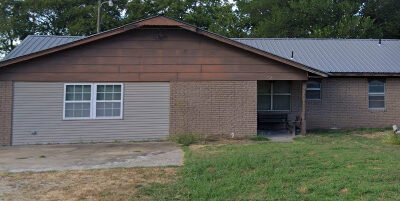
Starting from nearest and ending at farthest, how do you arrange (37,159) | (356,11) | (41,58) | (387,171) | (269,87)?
(387,171) → (37,159) → (41,58) → (269,87) → (356,11)

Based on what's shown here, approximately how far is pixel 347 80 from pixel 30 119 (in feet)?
42.9

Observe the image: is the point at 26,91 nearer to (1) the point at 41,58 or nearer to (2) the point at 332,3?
(1) the point at 41,58

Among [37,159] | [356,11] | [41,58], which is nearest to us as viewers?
[37,159]

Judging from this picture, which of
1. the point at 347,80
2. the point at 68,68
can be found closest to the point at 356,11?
the point at 347,80

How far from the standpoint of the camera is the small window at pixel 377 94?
62.5 feet

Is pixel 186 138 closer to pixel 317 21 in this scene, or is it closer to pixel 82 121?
pixel 82 121

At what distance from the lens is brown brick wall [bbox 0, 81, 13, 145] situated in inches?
580

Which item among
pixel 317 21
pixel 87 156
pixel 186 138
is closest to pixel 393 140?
pixel 186 138

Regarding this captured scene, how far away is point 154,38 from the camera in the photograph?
1547cm

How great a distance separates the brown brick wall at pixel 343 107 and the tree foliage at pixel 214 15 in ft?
51.6

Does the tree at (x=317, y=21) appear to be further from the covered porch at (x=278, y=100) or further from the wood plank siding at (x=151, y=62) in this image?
the wood plank siding at (x=151, y=62)

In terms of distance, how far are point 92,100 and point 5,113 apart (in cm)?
296

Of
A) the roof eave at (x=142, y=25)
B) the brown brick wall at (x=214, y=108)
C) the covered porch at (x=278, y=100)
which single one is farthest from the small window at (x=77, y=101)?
the covered porch at (x=278, y=100)

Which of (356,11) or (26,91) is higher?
(356,11)
